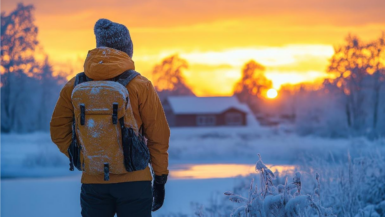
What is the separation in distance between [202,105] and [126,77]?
4776cm

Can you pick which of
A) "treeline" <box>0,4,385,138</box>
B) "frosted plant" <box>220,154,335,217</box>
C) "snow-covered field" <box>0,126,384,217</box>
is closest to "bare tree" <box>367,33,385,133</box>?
"treeline" <box>0,4,385,138</box>

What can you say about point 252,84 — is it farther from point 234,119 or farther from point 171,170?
point 171,170

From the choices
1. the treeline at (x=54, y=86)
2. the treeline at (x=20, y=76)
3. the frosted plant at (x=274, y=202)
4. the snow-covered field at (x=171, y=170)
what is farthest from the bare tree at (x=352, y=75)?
the frosted plant at (x=274, y=202)

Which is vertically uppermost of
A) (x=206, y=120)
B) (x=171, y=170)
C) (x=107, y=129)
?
(x=206, y=120)

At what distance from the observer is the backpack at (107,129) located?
283 centimetres

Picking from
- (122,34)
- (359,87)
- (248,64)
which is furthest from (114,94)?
(248,64)

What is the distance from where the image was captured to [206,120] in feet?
165

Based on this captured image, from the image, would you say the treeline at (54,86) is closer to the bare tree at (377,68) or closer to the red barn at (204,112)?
the bare tree at (377,68)

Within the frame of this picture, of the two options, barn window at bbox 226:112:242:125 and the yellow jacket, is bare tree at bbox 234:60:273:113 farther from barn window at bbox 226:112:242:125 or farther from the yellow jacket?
the yellow jacket

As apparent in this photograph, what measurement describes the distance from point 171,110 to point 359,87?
20882 mm

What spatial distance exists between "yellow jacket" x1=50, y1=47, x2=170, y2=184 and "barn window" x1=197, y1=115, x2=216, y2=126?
4684 centimetres

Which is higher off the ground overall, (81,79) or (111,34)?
(111,34)

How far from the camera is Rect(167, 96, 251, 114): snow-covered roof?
4953 cm

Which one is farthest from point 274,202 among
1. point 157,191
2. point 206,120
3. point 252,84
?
point 252,84
